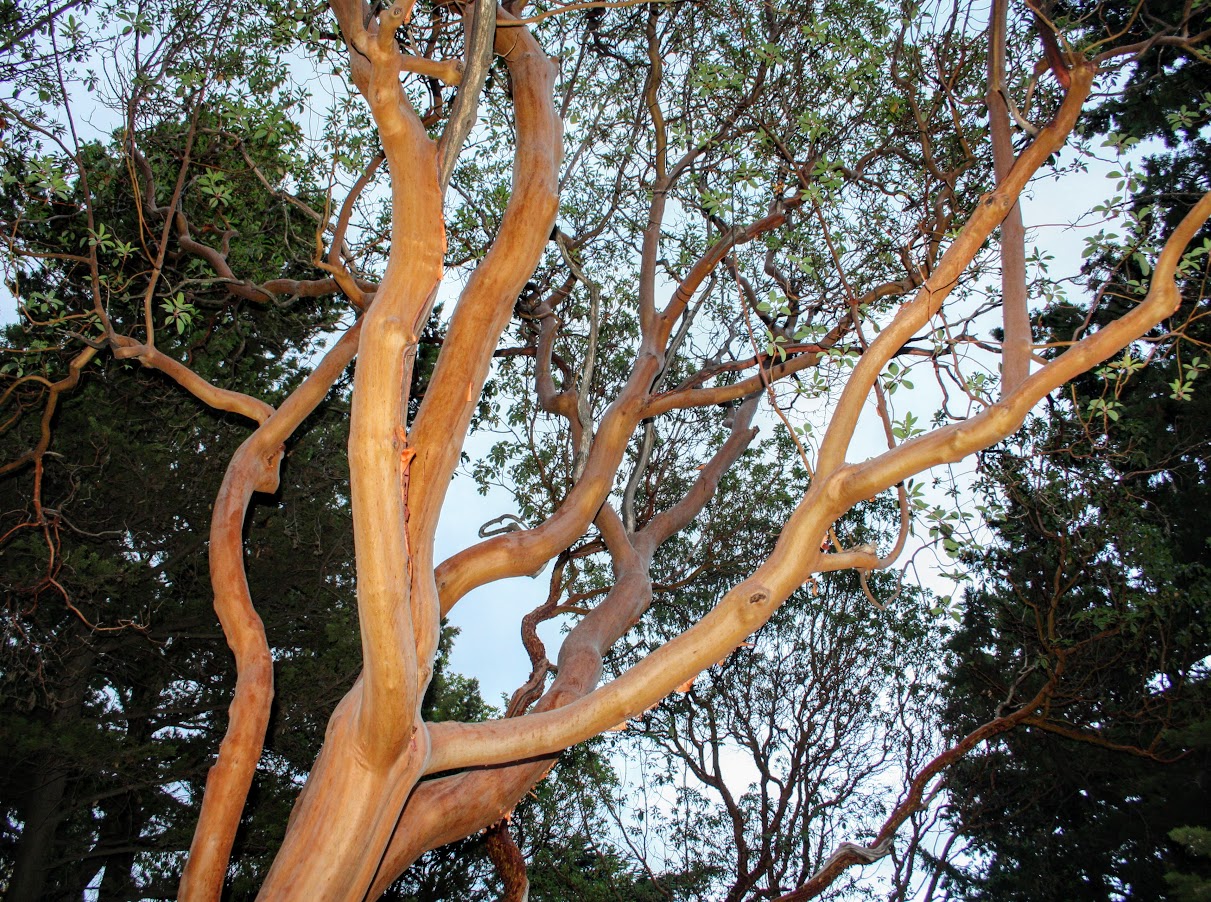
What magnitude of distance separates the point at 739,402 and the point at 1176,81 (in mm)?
7047

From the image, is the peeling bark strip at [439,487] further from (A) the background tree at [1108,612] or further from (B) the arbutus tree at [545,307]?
(A) the background tree at [1108,612]

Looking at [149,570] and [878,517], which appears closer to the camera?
[149,570]

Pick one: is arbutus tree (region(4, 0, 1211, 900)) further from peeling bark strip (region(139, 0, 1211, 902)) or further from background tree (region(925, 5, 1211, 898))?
background tree (region(925, 5, 1211, 898))

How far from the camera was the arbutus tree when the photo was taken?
10.6ft

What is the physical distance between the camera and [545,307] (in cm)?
769

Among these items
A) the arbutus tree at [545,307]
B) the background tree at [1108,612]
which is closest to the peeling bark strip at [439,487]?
Answer: the arbutus tree at [545,307]

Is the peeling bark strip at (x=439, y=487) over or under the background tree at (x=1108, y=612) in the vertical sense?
under

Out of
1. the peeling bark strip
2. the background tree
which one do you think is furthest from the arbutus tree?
the background tree

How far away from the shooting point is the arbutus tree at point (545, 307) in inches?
128

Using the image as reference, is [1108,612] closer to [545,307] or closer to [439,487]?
[545,307]

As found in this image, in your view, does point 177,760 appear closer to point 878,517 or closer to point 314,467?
point 314,467

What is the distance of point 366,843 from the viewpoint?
334 cm

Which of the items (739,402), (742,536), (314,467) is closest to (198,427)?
(314,467)

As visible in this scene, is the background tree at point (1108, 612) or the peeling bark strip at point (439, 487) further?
the background tree at point (1108, 612)
